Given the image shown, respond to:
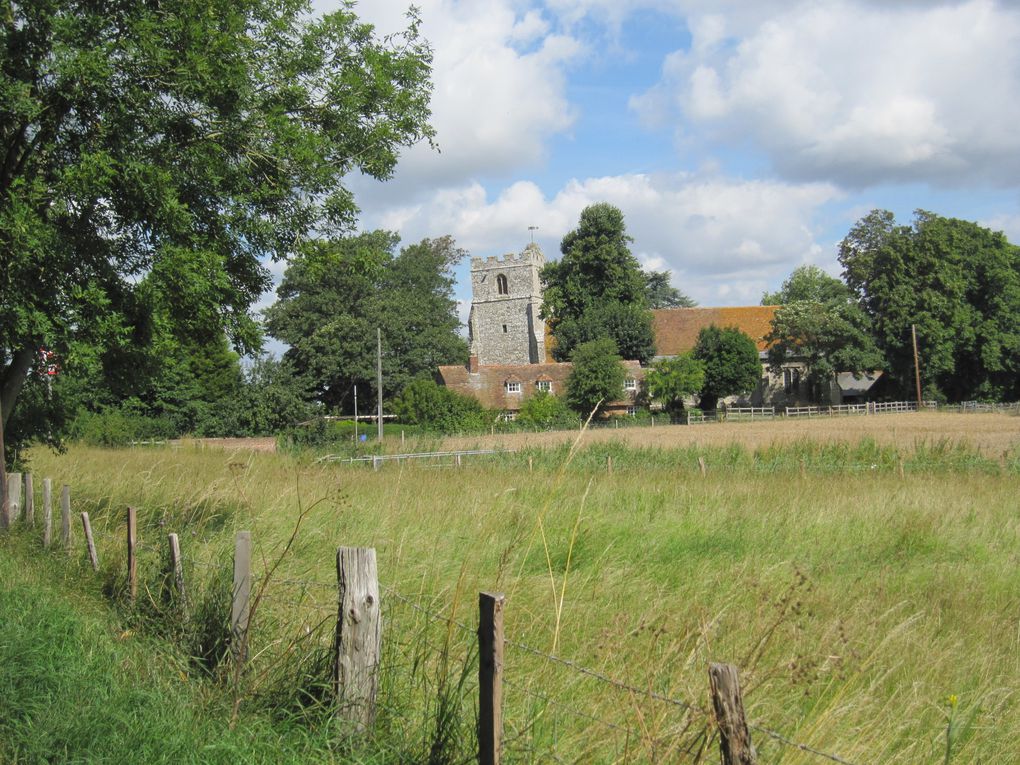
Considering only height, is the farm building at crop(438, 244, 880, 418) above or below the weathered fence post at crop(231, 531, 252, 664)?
above

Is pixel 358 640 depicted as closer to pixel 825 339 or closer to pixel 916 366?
pixel 916 366

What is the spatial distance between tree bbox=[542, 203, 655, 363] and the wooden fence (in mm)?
61948

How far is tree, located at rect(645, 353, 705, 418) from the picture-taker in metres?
60.8

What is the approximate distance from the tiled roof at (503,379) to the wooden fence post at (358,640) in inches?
2327

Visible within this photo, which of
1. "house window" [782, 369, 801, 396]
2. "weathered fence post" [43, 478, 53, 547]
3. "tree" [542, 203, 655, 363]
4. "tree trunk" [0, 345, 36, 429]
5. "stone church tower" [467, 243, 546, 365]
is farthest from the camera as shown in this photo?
"stone church tower" [467, 243, 546, 365]

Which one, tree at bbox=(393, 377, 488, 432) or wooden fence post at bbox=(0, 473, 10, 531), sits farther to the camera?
tree at bbox=(393, 377, 488, 432)

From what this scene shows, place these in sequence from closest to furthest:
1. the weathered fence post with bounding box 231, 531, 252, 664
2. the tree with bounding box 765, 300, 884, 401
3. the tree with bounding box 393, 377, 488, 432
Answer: the weathered fence post with bounding box 231, 531, 252, 664
the tree with bounding box 393, 377, 488, 432
the tree with bounding box 765, 300, 884, 401

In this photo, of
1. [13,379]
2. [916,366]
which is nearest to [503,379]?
[916,366]

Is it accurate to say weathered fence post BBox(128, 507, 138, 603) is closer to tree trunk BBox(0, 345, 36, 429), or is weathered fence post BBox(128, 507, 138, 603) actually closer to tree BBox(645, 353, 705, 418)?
tree trunk BBox(0, 345, 36, 429)

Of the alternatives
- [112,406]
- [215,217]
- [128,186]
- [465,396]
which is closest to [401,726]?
[128,186]

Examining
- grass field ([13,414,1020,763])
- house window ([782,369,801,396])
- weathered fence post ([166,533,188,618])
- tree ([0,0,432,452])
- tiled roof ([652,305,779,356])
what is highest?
tiled roof ([652,305,779,356])

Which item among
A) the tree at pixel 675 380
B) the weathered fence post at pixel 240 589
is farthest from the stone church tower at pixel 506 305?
the weathered fence post at pixel 240 589

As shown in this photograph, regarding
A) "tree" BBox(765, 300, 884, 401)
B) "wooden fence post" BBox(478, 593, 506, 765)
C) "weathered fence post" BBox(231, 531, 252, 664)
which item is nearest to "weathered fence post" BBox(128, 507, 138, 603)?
"weathered fence post" BBox(231, 531, 252, 664)

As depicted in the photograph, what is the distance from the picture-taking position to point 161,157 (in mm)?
9539
